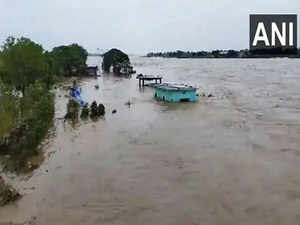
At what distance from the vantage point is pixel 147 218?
13.3m

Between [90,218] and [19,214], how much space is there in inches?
84.2

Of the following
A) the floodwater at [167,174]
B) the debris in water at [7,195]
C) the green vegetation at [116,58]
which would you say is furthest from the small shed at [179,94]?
the green vegetation at [116,58]

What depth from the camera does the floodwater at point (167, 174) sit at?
13570 millimetres

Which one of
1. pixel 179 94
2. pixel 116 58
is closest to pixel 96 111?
pixel 179 94

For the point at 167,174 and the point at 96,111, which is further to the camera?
the point at 96,111

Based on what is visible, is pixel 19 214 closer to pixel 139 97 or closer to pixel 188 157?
pixel 188 157

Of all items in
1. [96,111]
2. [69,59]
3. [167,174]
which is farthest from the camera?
[69,59]

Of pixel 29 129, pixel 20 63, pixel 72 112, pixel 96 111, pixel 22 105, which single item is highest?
pixel 20 63

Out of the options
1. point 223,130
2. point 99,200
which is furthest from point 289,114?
point 99,200

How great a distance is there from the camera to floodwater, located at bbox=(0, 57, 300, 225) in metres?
13.6

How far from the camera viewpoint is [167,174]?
17.8 meters

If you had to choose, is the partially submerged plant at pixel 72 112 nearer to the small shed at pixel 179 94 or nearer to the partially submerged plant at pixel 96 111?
the partially submerged plant at pixel 96 111

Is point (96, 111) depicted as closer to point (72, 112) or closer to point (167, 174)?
point (72, 112)

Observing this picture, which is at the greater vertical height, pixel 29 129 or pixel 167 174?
pixel 29 129
